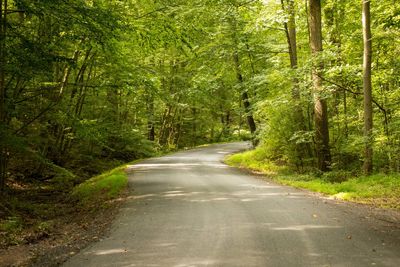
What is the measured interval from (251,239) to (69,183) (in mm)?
14572

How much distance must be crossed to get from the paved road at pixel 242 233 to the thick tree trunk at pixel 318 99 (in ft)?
16.6

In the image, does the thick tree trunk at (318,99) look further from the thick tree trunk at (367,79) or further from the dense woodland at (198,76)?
the thick tree trunk at (367,79)

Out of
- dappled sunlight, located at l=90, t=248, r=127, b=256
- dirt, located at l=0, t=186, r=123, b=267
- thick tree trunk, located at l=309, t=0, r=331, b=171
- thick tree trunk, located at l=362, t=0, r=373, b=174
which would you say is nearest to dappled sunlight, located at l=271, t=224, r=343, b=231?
dappled sunlight, located at l=90, t=248, r=127, b=256

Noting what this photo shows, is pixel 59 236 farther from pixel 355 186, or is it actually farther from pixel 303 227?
pixel 355 186

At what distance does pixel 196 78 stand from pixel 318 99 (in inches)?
513

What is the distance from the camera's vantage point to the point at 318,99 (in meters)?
17.4

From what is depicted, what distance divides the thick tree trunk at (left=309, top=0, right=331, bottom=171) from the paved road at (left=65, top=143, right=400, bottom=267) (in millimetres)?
5064

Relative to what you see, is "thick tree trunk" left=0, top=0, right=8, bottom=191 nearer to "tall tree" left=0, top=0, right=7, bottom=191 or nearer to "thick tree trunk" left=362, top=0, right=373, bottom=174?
"tall tree" left=0, top=0, right=7, bottom=191

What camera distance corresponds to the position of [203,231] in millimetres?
8438

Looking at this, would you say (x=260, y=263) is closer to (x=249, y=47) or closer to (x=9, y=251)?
(x=9, y=251)

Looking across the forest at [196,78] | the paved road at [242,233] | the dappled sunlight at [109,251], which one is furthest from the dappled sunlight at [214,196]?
the dappled sunlight at [109,251]

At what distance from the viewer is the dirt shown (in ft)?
24.1

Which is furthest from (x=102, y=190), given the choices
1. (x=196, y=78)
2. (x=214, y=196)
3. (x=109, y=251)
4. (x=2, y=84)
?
(x=196, y=78)

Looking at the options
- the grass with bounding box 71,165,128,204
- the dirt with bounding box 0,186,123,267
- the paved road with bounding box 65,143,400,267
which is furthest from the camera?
the grass with bounding box 71,165,128,204
